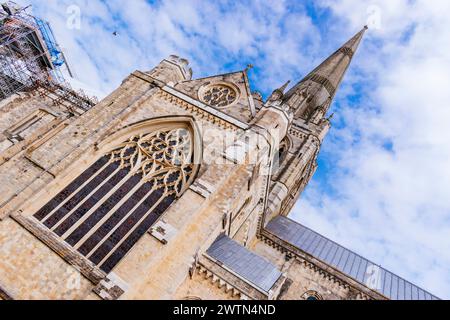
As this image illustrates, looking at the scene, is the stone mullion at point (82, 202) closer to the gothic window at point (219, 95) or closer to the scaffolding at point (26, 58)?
the gothic window at point (219, 95)

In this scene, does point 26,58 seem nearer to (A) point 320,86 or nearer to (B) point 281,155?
(B) point 281,155

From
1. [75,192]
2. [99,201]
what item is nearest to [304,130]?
[99,201]

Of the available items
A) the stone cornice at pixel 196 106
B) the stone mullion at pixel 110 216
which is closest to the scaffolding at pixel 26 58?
the stone cornice at pixel 196 106

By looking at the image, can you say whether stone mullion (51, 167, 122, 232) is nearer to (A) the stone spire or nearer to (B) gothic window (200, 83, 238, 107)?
(B) gothic window (200, 83, 238, 107)

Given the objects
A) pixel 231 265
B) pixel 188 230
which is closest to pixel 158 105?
pixel 188 230

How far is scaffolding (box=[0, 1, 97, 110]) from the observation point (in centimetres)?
2392

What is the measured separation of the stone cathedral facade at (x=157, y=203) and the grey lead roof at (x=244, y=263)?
57 mm

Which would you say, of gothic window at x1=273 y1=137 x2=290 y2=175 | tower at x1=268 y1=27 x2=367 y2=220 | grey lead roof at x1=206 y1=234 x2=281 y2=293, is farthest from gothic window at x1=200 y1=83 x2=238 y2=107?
gothic window at x1=273 y1=137 x2=290 y2=175

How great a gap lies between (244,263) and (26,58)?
73.9 feet

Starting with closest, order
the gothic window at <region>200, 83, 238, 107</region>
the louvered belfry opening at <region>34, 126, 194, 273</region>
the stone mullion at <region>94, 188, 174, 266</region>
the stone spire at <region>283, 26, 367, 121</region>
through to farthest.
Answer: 1. the stone mullion at <region>94, 188, 174, 266</region>
2. the louvered belfry opening at <region>34, 126, 194, 273</region>
3. the gothic window at <region>200, 83, 238, 107</region>
4. the stone spire at <region>283, 26, 367, 121</region>

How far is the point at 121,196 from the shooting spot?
13.5 m

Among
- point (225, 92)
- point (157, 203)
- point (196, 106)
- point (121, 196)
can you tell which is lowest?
point (121, 196)

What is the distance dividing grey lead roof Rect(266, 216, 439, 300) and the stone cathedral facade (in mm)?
156

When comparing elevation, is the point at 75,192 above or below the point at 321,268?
below
